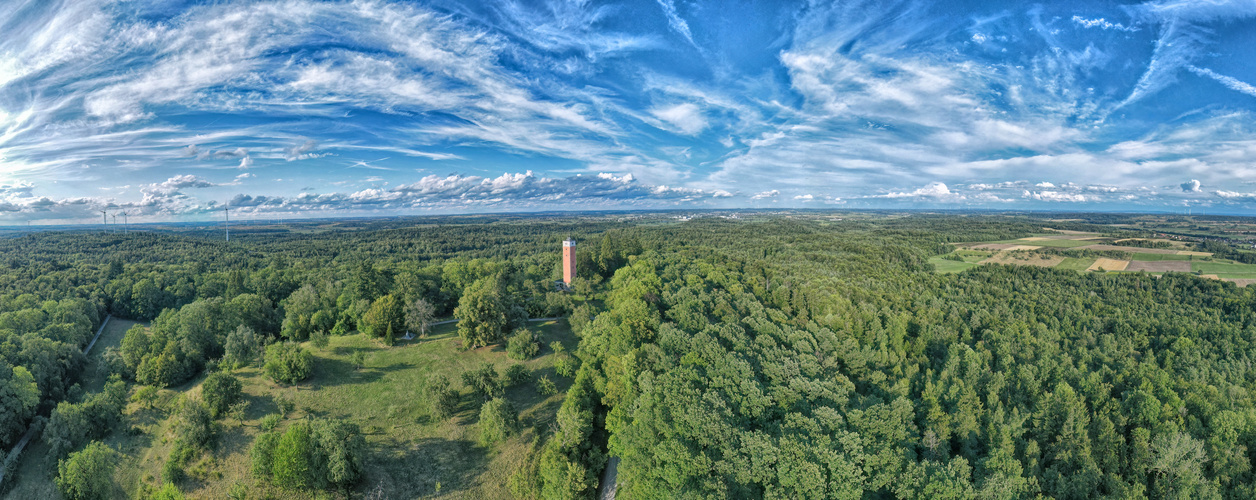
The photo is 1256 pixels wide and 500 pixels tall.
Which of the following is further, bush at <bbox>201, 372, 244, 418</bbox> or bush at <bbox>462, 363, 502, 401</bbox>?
bush at <bbox>462, 363, 502, 401</bbox>

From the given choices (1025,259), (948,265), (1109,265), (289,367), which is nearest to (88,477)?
(289,367)

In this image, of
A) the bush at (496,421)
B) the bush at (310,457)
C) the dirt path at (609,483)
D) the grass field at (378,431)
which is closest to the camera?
the bush at (310,457)

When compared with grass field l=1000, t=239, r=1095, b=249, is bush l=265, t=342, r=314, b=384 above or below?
below

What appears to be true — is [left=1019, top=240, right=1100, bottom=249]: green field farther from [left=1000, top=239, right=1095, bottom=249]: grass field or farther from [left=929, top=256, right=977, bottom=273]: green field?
[left=929, top=256, right=977, bottom=273]: green field

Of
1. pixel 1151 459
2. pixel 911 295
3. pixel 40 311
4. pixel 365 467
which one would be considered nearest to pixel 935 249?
pixel 911 295

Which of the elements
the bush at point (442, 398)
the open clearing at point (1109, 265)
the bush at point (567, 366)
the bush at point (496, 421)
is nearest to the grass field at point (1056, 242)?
the open clearing at point (1109, 265)

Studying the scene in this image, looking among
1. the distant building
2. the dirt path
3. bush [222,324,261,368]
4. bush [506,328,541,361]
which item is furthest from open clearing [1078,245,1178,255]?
bush [222,324,261,368]

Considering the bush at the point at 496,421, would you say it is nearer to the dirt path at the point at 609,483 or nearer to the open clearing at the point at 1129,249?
the dirt path at the point at 609,483
